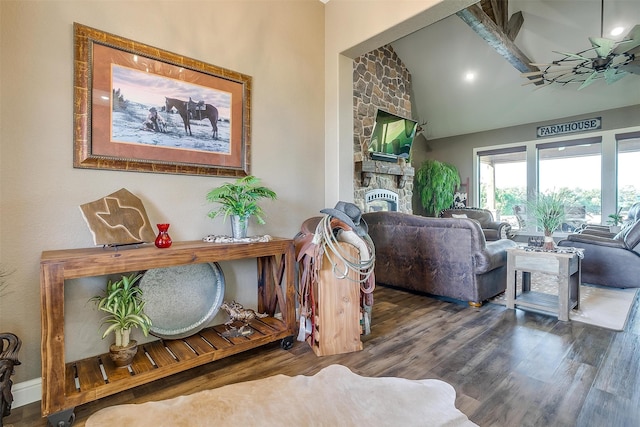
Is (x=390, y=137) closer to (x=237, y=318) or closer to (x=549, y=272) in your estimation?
(x=549, y=272)

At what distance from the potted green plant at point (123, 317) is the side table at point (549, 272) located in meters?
3.31

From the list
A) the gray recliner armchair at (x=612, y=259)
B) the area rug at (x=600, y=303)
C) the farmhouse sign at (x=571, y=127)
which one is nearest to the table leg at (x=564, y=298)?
the area rug at (x=600, y=303)

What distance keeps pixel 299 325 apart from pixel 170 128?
1.77 meters

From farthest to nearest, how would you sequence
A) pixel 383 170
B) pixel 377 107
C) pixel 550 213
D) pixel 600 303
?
pixel 377 107 → pixel 383 170 → pixel 600 303 → pixel 550 213

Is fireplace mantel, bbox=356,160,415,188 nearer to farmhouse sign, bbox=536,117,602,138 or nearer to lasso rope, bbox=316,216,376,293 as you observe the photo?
lasso rope, bbox=316,216,376,293

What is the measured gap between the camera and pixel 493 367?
6.64 feet

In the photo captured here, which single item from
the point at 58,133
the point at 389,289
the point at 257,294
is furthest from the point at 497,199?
the point at 58,133

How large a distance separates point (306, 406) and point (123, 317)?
3.83 ft

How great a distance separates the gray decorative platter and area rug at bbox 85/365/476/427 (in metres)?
0.56

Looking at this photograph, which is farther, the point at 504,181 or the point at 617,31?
the point at 504,181

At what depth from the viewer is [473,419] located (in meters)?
1.53

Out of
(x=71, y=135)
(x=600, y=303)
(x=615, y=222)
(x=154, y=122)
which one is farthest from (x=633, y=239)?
(x=71, y=135)

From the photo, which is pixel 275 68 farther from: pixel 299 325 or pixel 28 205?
pixel 299 325

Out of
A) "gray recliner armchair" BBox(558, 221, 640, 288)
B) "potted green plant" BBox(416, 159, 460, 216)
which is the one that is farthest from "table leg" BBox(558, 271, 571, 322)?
"potted green plant" BBox(416, 159, 460, 216)
